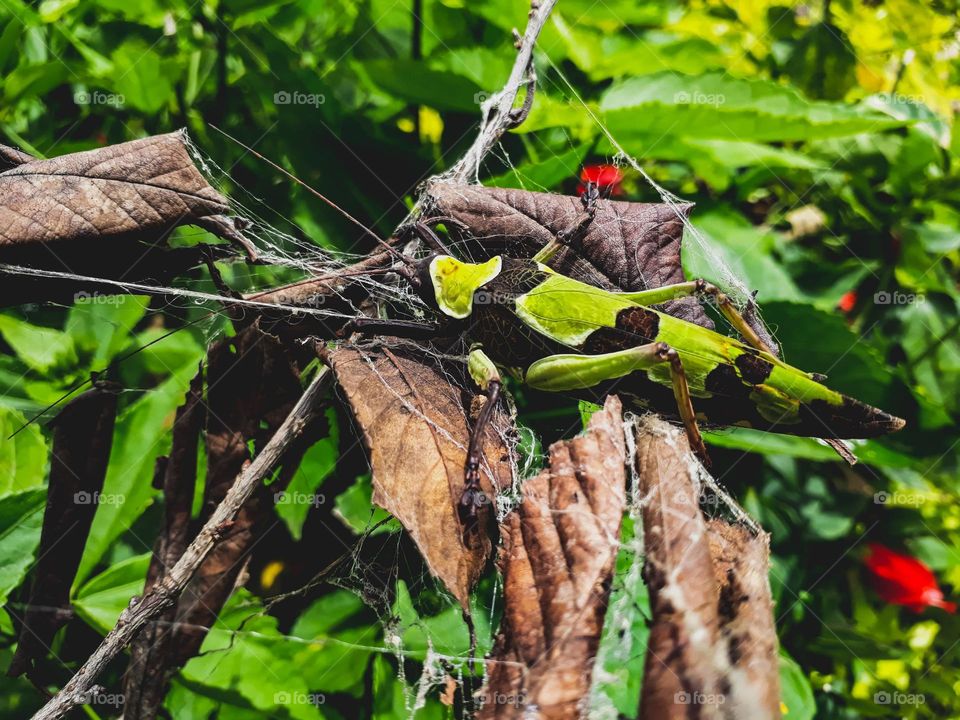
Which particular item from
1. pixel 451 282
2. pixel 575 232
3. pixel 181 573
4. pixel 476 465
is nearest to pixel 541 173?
pixel 575 232

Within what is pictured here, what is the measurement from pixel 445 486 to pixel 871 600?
196cm

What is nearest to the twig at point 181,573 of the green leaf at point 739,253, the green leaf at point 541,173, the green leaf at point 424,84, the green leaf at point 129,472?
the green leaf at point 129,472

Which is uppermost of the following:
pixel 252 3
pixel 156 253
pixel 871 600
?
pixel 252 3

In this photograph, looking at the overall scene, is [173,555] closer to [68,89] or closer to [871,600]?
[68,89]

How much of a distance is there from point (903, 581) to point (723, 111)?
1.58 m

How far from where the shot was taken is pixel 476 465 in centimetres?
107

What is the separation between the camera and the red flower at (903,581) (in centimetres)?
213

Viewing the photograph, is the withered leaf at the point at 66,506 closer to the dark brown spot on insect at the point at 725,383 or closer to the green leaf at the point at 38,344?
the green leaf at the point at 38,344

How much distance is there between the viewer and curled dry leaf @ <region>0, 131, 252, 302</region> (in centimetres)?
114

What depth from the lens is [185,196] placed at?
1.22 m

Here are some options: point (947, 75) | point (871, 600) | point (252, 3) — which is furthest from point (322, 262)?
point (947, 75)

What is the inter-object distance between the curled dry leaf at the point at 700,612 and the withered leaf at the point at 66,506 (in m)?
1.11

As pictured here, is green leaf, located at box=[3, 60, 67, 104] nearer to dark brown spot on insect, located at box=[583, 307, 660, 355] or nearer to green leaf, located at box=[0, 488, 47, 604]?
green leaf, located at box=[0, 488, 47, 604]

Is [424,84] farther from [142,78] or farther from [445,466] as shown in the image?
[445,466]
